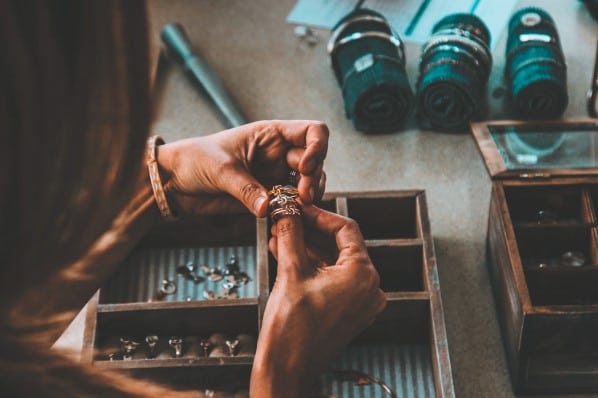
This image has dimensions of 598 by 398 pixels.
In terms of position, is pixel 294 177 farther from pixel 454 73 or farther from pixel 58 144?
pixel 58 144

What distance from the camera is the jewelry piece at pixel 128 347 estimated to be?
3.64ft

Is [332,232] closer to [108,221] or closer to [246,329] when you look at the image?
[246,329]

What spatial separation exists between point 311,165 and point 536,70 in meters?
0.58

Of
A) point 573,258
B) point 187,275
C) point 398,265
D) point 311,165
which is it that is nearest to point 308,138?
point 311,165

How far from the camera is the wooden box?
105 centimetres

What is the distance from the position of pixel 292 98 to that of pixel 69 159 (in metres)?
1.08

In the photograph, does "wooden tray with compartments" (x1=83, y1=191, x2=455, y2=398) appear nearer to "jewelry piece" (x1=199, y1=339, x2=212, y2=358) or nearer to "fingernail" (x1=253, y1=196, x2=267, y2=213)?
"jewelry piece" (x1=199, y1=339, x2=212, y2=358)

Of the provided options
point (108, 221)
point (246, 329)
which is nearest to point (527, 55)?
point (246, 329)

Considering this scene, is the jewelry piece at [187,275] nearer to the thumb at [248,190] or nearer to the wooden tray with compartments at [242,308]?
the wooden tray with compartments at [242,308]

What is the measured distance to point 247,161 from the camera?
1030mm

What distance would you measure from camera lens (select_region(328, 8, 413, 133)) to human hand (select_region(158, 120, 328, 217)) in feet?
1.15

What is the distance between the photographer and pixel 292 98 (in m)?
1.52

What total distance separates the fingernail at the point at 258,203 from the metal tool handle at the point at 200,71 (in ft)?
1.66

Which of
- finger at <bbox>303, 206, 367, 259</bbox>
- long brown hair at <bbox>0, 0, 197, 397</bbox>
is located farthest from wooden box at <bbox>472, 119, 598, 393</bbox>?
long brown hair at <bbox>0, 0, 197, 397</bbox>
